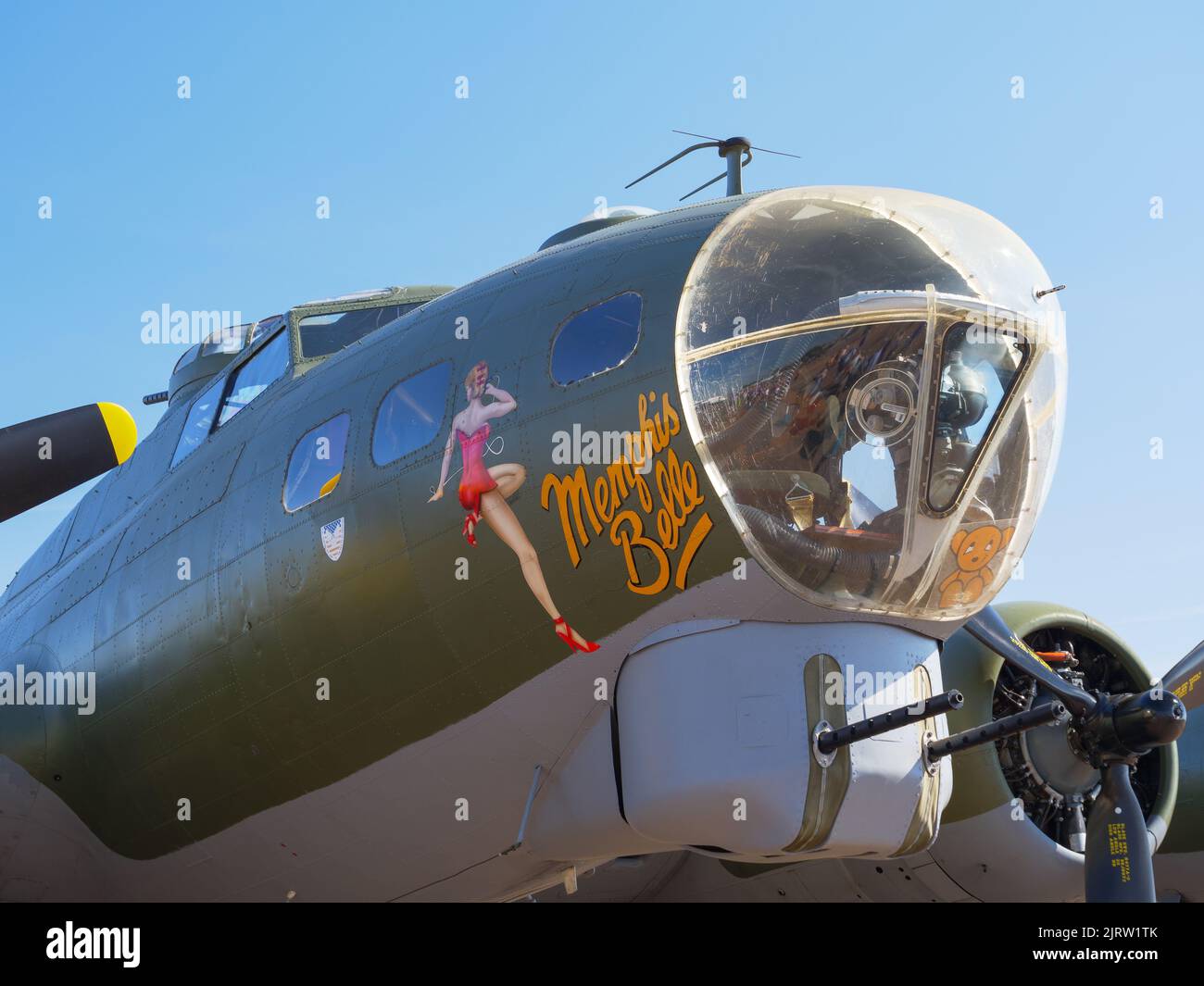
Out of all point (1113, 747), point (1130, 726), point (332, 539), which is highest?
point (332, 539)

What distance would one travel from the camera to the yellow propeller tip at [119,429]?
A: 9.04m

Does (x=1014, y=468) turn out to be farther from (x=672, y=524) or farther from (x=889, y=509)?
(x=672, y=524)

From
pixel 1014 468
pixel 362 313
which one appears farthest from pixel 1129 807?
pixel 362 313

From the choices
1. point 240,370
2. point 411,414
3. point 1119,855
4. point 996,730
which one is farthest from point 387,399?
point 1119,855

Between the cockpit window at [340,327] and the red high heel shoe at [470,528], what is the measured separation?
297 centimetres

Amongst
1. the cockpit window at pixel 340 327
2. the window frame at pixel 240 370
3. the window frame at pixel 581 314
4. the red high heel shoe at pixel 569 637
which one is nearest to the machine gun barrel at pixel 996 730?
the red high heel shoe at pixel 569 637

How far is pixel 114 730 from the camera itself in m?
9.20

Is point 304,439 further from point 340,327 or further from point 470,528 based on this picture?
point 470,528

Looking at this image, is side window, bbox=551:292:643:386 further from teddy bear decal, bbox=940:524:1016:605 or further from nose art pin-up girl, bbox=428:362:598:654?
teddy bear decal, bbox=940:524:1016:605

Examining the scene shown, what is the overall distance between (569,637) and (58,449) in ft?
13.7

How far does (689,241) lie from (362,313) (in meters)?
3.57

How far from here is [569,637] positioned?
267 inches

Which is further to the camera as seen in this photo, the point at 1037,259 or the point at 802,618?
the point at 1037,259
